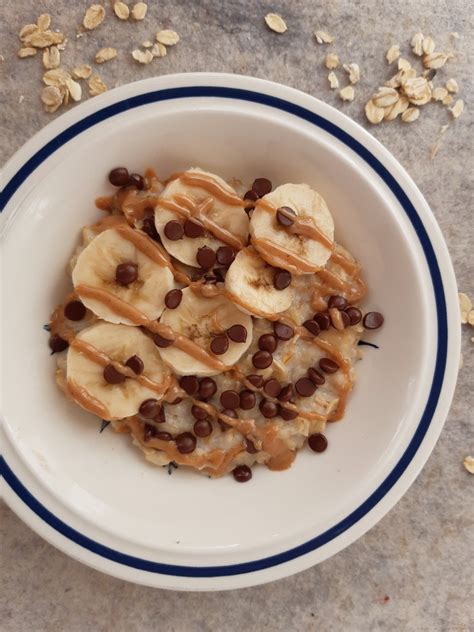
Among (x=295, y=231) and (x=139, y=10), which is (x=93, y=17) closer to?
(x=139, y=10)

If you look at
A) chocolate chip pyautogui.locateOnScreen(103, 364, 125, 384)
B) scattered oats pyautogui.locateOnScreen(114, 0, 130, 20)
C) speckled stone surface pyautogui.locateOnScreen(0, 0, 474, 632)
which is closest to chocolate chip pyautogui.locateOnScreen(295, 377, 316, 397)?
chocolate chip pyautogui.locateOnScreen(103, 364, 125, 384)

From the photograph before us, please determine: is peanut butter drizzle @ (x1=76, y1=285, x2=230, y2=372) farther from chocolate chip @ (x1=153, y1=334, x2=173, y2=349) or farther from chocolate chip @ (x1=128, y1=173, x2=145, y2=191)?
chocolate chip @ (x1=128, y1=173, x2=145, y2=191)

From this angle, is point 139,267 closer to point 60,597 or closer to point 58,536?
point 58,536

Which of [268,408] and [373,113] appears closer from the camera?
[268,408]

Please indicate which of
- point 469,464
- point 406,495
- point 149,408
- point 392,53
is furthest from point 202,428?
point 392,53

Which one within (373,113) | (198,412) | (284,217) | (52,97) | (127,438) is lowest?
(127,438)

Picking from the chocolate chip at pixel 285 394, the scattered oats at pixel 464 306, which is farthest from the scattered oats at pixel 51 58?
the scattered oats at pixel 464 306

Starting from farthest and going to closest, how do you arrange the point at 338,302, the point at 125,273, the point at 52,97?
the point at 52,97 → the point at 338,302 → the point at 125,273
